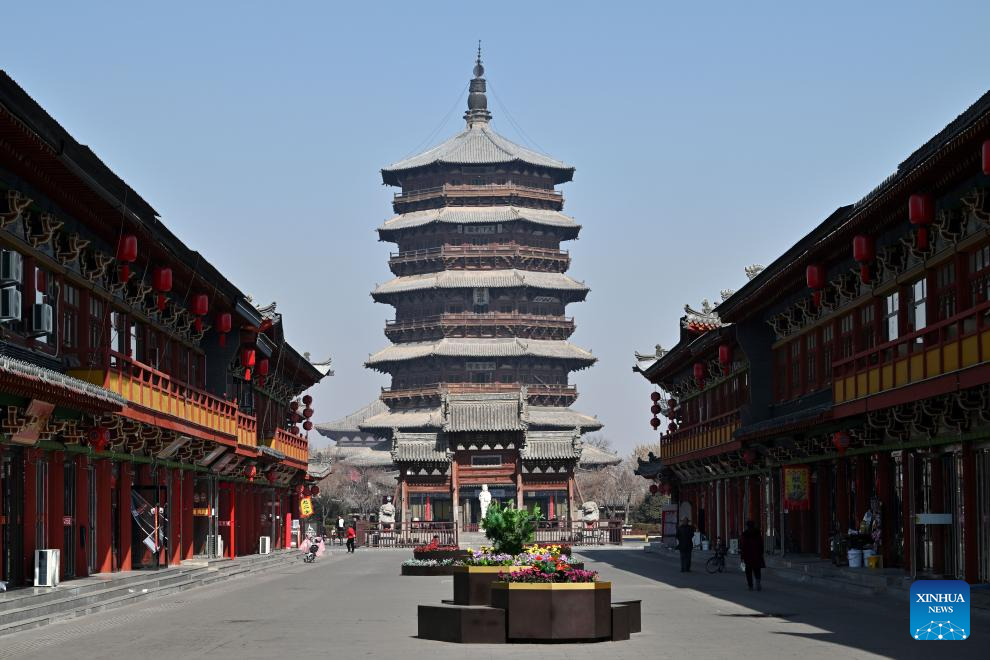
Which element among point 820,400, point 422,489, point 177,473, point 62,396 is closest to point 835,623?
point 62,396

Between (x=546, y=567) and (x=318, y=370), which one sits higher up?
(x=318, y=370)

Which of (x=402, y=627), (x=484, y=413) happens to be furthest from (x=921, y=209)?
(x=484, y=413)

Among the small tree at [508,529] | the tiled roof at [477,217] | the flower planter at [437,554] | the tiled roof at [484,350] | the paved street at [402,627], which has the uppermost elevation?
the tiled roof at [477,217]

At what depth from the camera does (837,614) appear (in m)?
30.1

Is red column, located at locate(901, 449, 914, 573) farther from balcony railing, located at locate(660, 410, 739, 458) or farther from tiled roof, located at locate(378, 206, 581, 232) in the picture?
tiled roof, located at locate(378, 206, 581, 232)

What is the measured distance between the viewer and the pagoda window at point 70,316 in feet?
119

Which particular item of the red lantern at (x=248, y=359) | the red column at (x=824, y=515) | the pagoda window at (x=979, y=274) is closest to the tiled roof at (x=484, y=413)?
the red lantern at (x=248, y=359)

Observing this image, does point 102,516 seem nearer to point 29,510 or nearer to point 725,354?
point 29,510

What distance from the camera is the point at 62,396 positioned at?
30.3 metres

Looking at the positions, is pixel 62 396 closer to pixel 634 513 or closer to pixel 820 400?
pixel 820 400

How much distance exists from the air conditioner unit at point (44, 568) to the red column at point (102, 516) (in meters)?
6.93

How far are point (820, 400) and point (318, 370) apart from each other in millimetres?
37055

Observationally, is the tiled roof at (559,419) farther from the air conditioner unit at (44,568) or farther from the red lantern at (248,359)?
the air conditioner unit at (44,568)

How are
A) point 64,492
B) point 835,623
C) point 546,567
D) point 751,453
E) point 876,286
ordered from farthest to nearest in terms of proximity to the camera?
point 751,453
point 876,286
point 64,492
point 835,623
point 546,567
